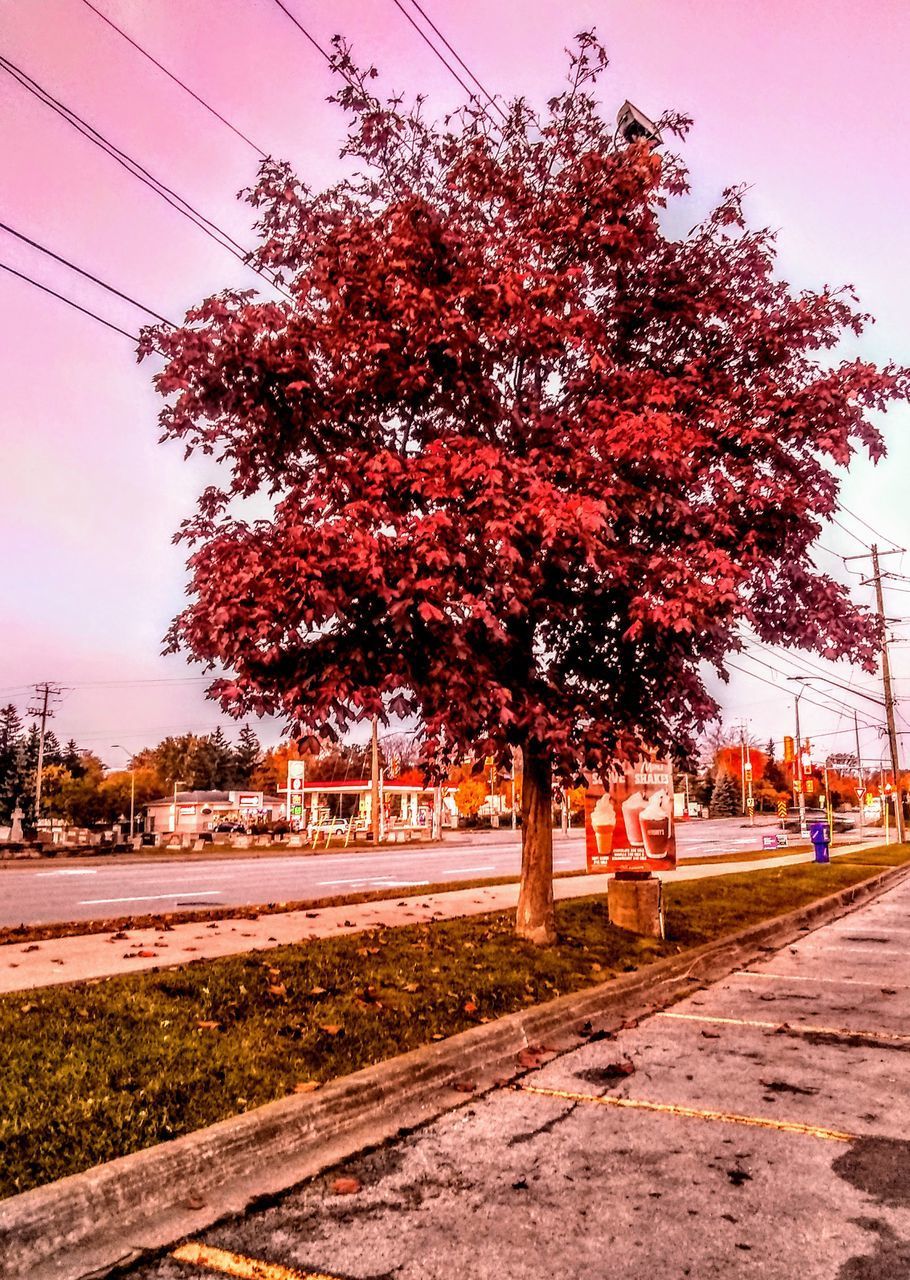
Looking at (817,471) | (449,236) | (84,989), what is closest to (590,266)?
(449,236)

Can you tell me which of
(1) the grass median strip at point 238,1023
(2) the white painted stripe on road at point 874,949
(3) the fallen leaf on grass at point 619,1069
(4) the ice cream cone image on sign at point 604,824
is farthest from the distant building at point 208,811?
(3) the fallen leaf on grass at point 619,1069

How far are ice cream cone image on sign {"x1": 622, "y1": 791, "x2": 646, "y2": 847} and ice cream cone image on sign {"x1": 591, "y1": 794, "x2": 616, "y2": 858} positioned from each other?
146 mm

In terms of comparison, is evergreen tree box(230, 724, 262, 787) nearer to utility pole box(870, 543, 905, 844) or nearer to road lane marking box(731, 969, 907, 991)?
utility pole box(870, 543, 905, 844)

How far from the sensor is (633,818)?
445 inches

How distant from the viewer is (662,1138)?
4.88 metres

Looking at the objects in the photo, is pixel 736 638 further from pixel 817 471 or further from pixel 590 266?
pixel 590 266

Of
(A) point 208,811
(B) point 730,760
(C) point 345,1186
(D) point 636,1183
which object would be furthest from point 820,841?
(B) point 730,760

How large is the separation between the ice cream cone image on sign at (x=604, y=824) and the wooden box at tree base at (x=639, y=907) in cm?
45

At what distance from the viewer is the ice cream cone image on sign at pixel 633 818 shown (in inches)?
444

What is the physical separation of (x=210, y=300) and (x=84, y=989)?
5377mm

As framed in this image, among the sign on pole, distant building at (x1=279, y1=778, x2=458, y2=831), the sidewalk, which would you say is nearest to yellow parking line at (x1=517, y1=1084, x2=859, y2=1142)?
the sidewalk

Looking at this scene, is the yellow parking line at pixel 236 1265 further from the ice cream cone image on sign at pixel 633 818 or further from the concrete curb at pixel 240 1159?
the ice cream cone image on sign at pixel 633 818

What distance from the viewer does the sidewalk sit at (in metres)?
8.16

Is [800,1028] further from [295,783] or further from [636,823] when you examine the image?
[295,783]
